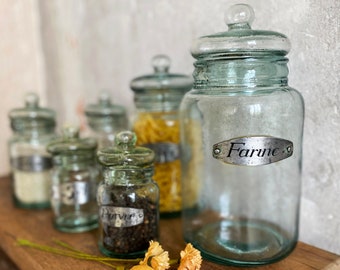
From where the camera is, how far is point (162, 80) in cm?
74

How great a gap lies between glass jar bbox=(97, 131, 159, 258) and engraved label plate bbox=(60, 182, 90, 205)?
0.41 ft

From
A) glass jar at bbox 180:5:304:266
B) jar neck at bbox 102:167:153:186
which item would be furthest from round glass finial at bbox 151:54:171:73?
jar neck at bbox 102:167:153:186

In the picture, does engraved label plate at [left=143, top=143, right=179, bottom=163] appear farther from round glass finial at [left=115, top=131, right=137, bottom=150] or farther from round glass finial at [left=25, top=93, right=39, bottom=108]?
round glass finial at [left=25, top=93, right=39, bottom=108]

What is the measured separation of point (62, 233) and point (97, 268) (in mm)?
165

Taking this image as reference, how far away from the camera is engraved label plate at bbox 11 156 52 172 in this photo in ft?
2.74

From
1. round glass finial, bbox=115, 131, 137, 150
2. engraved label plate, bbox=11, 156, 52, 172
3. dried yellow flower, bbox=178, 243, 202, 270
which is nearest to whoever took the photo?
dried yellow flower, bbox=178, 243, 202, 270

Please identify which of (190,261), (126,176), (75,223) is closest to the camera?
(190,261)

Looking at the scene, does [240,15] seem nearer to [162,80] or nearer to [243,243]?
[162,80]

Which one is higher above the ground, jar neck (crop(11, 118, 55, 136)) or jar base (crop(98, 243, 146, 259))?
jar neck (crop(11, 118, 55, 136))

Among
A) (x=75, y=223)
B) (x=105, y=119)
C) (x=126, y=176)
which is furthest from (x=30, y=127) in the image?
(x=126, y=176)

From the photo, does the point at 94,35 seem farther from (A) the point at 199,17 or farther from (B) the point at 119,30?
(A) the point at 199,17

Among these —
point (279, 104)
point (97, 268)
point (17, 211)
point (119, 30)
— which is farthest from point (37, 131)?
point (279, 104)

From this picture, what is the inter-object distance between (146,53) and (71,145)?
292 millimetres

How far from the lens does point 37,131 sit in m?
0.88
